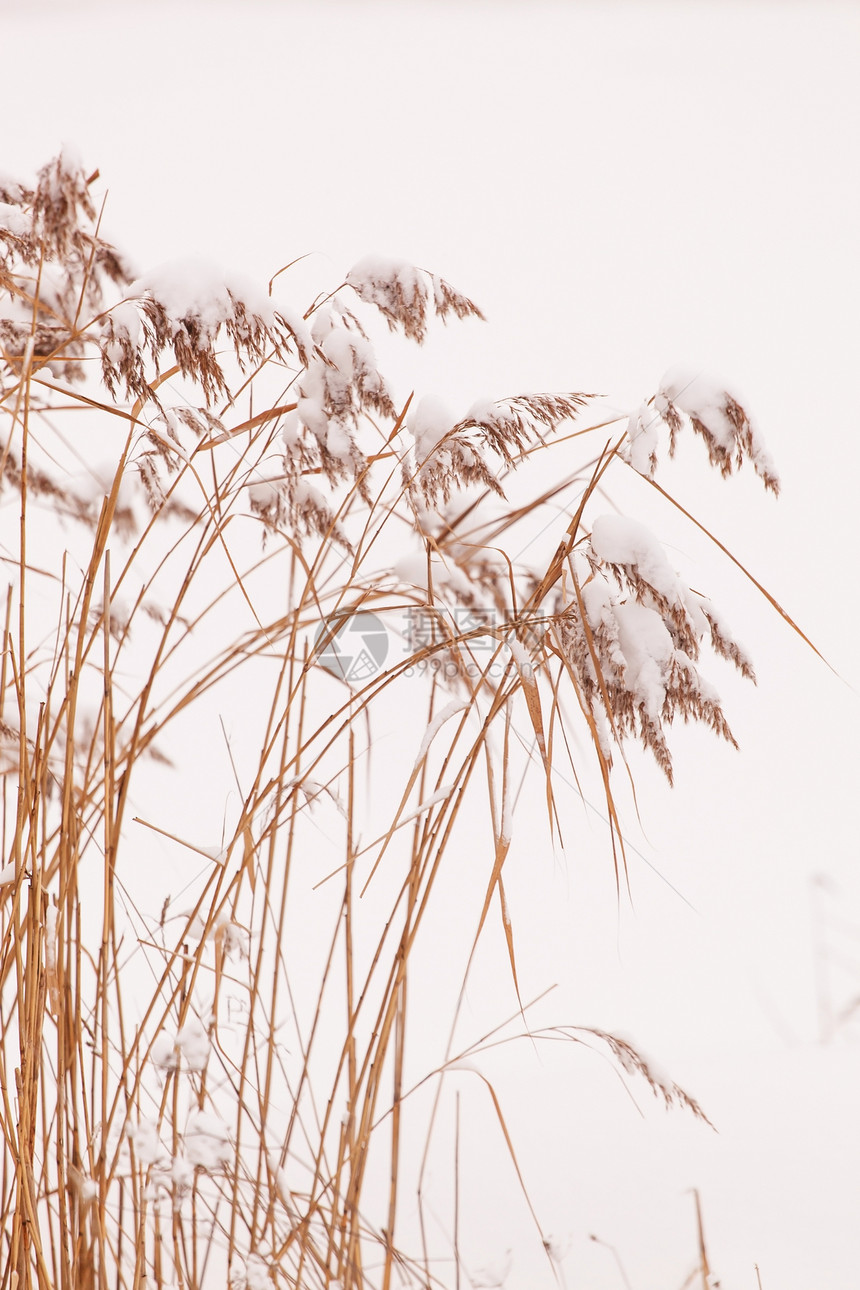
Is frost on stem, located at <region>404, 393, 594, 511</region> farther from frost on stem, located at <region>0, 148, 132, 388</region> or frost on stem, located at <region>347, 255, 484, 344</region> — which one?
frost on stem, located at <region>0, 148, 132, 388</region>

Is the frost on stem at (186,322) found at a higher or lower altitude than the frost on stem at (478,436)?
higher

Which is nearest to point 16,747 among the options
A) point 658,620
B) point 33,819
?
point 33,819

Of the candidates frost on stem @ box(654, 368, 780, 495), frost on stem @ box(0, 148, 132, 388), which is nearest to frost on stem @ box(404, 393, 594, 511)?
frost on stem @ box(654, 368, 780, 495)

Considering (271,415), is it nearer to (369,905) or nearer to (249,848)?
(249,848)

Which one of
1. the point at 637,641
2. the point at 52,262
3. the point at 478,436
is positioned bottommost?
the point at 637,641

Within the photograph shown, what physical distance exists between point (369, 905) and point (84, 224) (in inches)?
50.0

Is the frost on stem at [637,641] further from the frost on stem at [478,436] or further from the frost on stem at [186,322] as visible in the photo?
the frost on stem at [186,322]

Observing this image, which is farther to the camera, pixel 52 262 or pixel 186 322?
pixel 52 262

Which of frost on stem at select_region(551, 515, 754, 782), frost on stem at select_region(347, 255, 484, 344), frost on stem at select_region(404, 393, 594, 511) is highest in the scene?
frost on stem at select_region(347, 255, 484, 344)

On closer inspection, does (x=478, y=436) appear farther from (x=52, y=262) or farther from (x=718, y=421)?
(x=52, y=262)

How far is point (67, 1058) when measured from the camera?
0.58 meters

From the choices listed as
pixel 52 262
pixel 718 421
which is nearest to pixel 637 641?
pixel 718 421

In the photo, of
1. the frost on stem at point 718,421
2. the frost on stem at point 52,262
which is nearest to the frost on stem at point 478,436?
the frost on stem at point 718,421

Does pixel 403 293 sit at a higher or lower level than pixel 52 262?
lower
